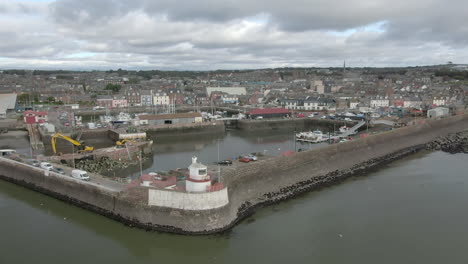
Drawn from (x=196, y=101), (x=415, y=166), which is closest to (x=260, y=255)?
(x=415, y=166)

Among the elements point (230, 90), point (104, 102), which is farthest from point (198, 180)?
point (230, 90)

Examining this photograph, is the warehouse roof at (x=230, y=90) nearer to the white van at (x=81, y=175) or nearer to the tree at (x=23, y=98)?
the tree at (x=23, y=98)

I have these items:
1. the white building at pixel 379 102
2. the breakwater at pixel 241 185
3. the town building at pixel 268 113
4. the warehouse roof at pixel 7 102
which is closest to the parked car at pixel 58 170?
the breakwater at pixel 241 185

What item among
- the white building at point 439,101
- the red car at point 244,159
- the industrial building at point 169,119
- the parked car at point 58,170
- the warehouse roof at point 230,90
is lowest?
the parked car at point 58,170

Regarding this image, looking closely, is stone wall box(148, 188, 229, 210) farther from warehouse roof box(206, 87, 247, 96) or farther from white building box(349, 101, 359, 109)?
warehouse roof box(206, 87, 247, 96)

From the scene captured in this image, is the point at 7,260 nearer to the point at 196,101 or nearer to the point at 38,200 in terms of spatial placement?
the point at 38,200

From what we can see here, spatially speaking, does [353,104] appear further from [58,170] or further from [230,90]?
[58,170]

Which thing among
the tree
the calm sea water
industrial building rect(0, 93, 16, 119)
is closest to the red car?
the calm sea water
